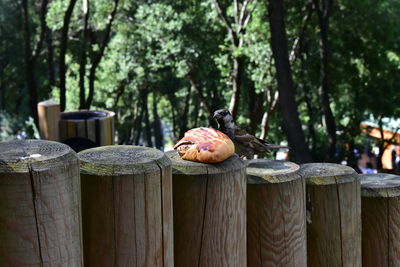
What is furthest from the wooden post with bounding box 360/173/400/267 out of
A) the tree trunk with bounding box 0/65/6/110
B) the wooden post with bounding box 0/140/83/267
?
the tree trunk with bounding box 0/65/6/110

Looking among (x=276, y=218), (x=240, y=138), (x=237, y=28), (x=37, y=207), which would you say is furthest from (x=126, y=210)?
(x=237, y=28)

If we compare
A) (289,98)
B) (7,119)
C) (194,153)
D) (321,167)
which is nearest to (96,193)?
(194,153)

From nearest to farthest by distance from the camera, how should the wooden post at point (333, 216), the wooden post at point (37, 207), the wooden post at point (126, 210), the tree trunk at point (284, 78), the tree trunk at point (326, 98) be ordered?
1. the wooden post at point (37, 207)
2. the wooden post at point (126, 210)
3. the wooden post at point (333, 216)
4. the tree trunk at point (284, 78)
5. the tree trunk at point (326, 98)

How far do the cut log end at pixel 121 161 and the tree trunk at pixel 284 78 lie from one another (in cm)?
661

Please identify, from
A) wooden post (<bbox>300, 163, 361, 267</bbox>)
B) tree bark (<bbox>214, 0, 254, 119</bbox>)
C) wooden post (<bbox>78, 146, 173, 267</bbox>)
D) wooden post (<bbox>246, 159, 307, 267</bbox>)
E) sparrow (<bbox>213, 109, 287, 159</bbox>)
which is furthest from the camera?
tree bark (<bbox>214, 0, 254, 119</bbox>)

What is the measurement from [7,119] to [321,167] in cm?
2048

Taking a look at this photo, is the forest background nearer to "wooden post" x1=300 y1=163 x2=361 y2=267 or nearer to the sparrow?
the sparrow

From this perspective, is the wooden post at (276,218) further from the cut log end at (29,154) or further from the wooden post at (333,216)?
the cut log end at (29,154)

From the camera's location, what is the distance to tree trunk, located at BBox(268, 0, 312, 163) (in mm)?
8086

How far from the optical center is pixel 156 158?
5.41ft

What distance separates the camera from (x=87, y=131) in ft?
16.3

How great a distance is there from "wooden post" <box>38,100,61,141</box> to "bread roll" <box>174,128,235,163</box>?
3.27 meters

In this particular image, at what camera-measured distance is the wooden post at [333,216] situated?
2029mm

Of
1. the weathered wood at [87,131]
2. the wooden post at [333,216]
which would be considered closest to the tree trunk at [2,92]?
the weathered wood at [87,131]
